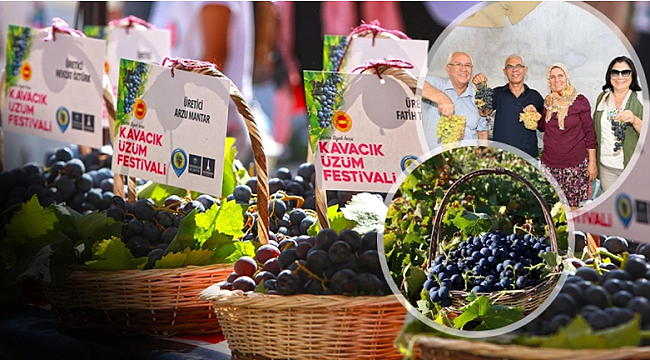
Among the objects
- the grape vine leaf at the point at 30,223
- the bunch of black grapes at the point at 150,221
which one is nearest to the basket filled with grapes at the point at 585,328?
the bunch of black grapes at the point at 150,221

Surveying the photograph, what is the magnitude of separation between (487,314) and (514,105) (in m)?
0.36

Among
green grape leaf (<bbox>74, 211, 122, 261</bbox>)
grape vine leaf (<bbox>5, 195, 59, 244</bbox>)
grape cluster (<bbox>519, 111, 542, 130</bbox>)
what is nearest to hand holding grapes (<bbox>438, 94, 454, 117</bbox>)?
grape cluster (<bbox>519, 111, 542, 130</bbox>)

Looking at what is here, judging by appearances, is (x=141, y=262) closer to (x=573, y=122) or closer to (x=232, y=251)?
(x=232, y=251)

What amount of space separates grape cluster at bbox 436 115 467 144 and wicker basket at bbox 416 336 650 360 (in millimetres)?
419

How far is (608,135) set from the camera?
1099mm

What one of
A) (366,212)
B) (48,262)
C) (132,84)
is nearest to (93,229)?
(48,262)

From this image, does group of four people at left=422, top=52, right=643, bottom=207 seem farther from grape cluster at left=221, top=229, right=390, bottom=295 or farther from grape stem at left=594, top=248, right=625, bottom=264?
grape cluster at left=221, top=229, right=390, bottom=295

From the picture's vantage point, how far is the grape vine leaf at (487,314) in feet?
3.21

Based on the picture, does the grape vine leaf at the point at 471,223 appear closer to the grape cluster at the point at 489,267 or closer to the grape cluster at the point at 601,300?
the grape cluster at the point at 489,267

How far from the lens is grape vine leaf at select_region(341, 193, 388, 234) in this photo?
3.73ft

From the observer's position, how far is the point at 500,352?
856mm

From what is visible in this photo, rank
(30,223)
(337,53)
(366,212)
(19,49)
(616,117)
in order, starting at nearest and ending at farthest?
(616,117)
(366,212)
(30,223)
(337,53)
(19,49)

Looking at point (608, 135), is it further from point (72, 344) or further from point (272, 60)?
point (272, 60)

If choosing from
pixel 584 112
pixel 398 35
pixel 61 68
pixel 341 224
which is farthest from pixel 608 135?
pixel 61 68
